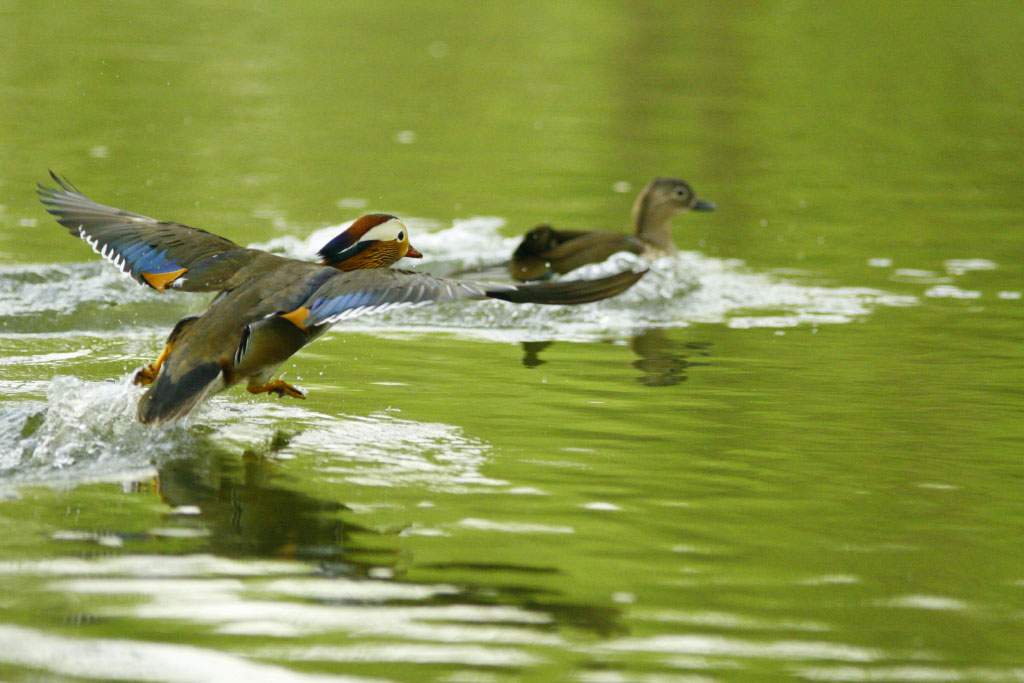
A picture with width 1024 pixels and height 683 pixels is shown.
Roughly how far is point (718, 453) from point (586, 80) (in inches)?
808

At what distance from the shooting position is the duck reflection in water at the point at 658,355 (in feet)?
29.0

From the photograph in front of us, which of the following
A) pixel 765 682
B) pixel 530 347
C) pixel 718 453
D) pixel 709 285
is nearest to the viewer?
pixel 765 682

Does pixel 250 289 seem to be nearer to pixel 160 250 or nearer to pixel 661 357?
pixel 160 250

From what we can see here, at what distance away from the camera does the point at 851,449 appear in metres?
7.21

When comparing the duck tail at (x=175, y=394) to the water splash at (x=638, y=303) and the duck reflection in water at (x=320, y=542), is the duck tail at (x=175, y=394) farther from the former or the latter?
the water splash at (x=638, y=303)

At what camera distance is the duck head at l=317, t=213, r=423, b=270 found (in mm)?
7184

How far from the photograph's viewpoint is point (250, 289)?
692cm

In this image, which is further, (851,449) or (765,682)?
(851,449)

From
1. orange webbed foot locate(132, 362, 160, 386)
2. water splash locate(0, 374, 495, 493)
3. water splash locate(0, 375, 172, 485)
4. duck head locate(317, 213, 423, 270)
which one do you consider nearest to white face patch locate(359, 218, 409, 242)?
duck head locate(317, 213, 423, 270)

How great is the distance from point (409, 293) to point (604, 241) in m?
6.07

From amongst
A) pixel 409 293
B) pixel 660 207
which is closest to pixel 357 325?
pixel 409 293

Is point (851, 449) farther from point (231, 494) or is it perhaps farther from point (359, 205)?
point (359, 205)

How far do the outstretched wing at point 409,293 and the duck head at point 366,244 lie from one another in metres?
0.67

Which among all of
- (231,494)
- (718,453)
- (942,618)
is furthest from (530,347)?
(942,618)
